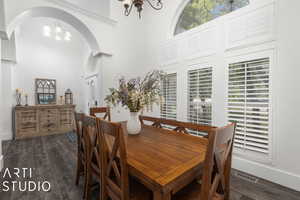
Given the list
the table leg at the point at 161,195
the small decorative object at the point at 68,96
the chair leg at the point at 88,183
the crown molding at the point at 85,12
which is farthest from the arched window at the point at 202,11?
the small decorative object at the point at 68,96

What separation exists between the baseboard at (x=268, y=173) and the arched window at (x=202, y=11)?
2.61 metres

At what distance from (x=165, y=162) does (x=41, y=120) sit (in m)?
4.75

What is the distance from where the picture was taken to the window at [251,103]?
1.95 m

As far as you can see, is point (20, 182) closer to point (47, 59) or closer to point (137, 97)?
point (137, 97)

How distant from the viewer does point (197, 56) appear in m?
2.71

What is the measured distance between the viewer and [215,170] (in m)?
1.01

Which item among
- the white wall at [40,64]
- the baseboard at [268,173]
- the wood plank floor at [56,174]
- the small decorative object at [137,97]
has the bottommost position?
the wood plank floor at [56,174]

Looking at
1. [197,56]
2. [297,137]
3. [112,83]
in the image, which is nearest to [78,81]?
[112,83]

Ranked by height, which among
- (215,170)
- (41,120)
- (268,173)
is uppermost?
(215,170)

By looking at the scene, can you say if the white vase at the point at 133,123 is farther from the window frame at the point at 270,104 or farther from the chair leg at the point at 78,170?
the window frame at the point at 270,104

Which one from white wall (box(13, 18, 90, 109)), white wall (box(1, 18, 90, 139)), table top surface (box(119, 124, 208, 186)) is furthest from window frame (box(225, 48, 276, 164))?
white wall (box(13, 18, 90, 109))

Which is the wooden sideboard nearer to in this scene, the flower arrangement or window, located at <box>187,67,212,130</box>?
the flower arrangement

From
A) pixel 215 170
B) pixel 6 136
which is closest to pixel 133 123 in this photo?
pixel 215 170

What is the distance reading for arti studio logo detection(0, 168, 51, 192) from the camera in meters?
1.78
